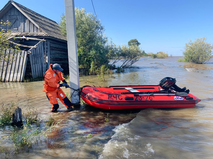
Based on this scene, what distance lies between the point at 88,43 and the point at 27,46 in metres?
5.97

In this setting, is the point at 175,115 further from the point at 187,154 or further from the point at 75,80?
the point at 75,80

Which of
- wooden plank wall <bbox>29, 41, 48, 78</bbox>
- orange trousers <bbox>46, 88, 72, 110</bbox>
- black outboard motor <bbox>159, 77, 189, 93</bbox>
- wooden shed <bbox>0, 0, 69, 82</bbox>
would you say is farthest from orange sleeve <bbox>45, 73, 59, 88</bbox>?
wooden plank wall <bbox>29, 41, 48, 78</bbox>

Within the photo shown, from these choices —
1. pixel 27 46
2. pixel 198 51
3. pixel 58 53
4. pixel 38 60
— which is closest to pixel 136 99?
pixel 27 46

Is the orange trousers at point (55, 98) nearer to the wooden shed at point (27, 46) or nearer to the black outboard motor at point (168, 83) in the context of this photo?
the black outboard motor at point (168, 83)

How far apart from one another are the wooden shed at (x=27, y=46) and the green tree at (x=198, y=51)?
2158cm

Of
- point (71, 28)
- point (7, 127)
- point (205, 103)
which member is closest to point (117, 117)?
point (7, 127)

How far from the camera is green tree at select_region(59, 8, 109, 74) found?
14375mm

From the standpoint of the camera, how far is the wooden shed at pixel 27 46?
403 inches

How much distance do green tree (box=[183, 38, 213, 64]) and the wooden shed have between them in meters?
21.6

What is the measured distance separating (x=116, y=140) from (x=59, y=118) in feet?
6.64

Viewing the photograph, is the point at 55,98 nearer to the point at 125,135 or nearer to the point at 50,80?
the point at 50,80

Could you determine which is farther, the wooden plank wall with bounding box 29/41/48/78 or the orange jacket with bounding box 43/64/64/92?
the wooden plank wall with bounding box 29/41/48/78

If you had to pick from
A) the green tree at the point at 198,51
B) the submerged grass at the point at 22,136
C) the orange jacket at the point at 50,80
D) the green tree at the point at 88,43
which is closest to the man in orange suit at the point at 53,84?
the orange jacket at the point at 50,80

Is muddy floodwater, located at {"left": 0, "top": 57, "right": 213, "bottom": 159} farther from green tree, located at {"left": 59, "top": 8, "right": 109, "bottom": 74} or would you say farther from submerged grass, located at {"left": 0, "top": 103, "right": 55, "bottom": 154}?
green tree, located at {"left": 59, "top": 8, "right": 109, "bottom": 74}
